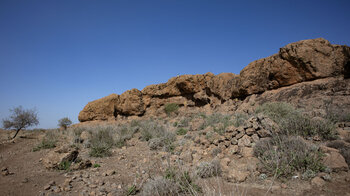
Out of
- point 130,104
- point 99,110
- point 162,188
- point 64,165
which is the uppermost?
point 130,104

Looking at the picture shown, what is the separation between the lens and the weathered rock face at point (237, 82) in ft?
37.5

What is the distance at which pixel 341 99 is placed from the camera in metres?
8.27

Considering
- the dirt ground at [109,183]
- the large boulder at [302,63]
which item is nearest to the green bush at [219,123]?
the dirt ground at [109,183]

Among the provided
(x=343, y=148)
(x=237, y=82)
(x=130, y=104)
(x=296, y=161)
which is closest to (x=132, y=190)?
(x=296, y=161)

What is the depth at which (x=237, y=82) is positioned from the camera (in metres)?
16.5

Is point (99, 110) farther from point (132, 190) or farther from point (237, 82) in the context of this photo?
point (132, 190)

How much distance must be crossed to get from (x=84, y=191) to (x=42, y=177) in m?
1.26

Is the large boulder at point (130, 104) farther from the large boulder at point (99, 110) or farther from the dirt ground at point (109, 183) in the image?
the dirt ground at point (109, 183)

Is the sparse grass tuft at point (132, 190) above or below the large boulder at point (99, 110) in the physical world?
below

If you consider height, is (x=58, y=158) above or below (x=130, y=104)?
below

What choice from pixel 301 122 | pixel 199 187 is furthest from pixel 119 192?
pixel 301 122

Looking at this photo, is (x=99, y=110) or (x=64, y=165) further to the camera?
(x=99, y=110)

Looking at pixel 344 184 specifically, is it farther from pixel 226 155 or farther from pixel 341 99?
pixel 341 99

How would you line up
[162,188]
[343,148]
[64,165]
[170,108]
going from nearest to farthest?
[162,188], [343,148], [64,165], [170,108]
